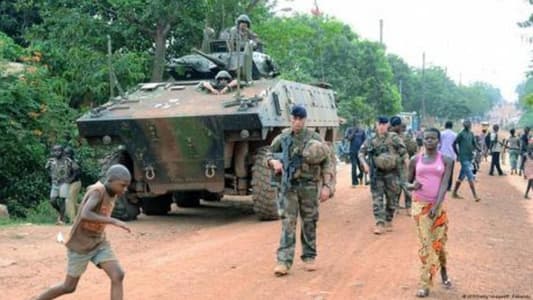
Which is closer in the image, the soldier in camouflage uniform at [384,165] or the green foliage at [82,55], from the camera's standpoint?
the soldier in camouflage uniform at [384,165]

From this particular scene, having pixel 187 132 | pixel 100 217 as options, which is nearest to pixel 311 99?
pixel 187 132

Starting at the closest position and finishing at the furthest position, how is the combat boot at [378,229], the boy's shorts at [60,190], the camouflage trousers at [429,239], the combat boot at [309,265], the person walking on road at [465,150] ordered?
the camouflage trousers at [429,239]
the combat boot at [309,265]
the combat boot at [378,229]
the boy's shorts at [60,190]
the person walking on road at [465,150]

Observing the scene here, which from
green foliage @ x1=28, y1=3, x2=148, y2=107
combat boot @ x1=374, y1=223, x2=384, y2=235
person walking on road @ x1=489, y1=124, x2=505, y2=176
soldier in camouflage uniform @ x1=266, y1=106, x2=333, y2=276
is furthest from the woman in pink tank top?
person walking on road @ x1=489, y1=124, x2=505, y2=176

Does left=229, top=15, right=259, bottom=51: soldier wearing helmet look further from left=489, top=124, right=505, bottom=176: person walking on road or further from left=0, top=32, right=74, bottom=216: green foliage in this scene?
left=489, top=124, right=505, bottom=176: person walking on road

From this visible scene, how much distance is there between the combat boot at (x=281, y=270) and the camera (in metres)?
7.02

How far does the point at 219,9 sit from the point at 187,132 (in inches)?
345

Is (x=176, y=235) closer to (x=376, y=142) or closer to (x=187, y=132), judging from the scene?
(x=187, y=132)

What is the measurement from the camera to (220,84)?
38.0ft

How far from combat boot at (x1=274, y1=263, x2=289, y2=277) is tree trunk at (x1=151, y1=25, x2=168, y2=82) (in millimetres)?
11757

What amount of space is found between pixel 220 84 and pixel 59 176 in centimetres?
304

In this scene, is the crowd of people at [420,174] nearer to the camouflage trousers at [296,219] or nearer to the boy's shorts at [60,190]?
the camouflage trousers at [296,219]

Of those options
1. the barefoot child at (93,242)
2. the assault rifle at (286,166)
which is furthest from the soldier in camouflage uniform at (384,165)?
the barefoot child at (93,242)

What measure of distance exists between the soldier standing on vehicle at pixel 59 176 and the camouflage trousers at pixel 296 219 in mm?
5851

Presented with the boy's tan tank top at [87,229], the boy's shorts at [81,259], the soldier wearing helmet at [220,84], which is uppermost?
the soldier wearing helmet at [220,84]
